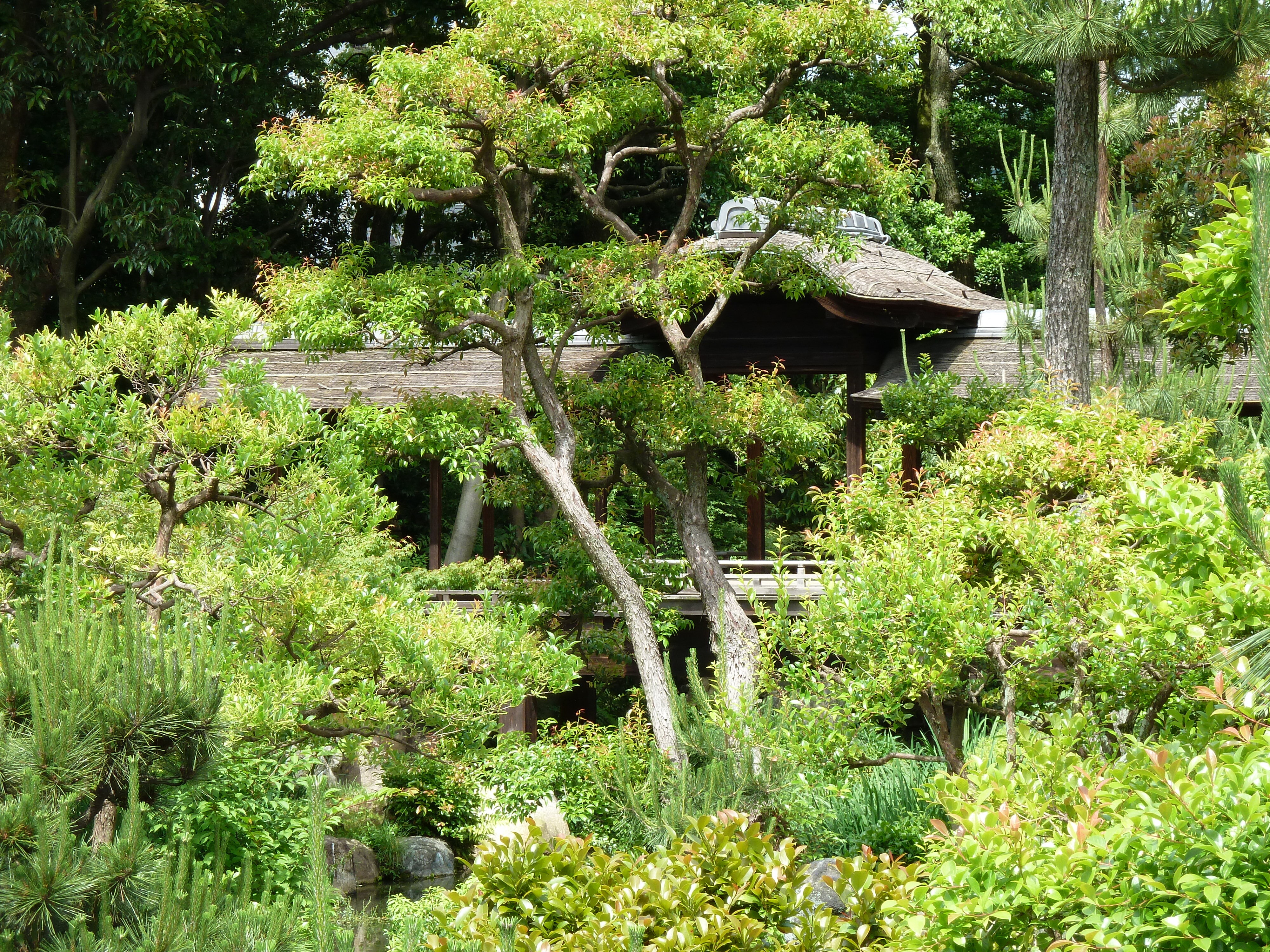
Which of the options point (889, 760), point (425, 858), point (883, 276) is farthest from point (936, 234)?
point (889, 760)

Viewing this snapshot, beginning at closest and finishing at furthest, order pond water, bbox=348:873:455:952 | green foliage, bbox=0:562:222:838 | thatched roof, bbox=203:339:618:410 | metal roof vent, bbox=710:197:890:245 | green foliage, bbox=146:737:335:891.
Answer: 1. green foliage, bbox=0:562:222:838
2. green foliage, bbox=146:737:335:891
3. pond water, bbox=348:873:455:952
4. metal roof vent, bbox=710:197:890:245
5. thatched roof, bbox=203:339:618:410

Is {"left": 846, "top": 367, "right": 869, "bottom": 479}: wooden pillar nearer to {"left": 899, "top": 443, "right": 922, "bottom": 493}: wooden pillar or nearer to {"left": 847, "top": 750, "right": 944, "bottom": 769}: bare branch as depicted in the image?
{"left": 899, "top": 443, "right": 922, "bottom": 493}: wooden pillar

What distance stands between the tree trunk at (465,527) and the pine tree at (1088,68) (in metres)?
10.3

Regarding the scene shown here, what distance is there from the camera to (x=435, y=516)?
15938 millimetres

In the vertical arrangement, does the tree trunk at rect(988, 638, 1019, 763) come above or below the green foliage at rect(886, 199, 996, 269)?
below

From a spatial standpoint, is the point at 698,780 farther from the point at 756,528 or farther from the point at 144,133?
the point at 144,133

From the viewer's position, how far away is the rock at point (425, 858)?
37.4 ft

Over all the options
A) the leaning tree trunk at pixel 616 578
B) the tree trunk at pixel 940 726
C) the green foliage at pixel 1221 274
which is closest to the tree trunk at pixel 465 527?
the leaning tree trunk at pixel 616 578

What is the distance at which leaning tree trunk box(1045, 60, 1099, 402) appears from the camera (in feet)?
33.4


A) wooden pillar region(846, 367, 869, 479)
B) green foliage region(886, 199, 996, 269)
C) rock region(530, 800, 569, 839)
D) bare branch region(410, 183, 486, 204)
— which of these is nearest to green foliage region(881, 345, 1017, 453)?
wooden pillar region(846, 367, 869, 479)

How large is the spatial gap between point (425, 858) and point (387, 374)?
6407mm

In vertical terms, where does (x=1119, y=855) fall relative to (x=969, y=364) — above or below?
below

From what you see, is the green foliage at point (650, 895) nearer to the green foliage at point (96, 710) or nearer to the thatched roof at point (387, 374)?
the green foliage at point (96, 710)

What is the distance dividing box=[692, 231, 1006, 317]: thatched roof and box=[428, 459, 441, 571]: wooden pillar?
4648 millimetres
